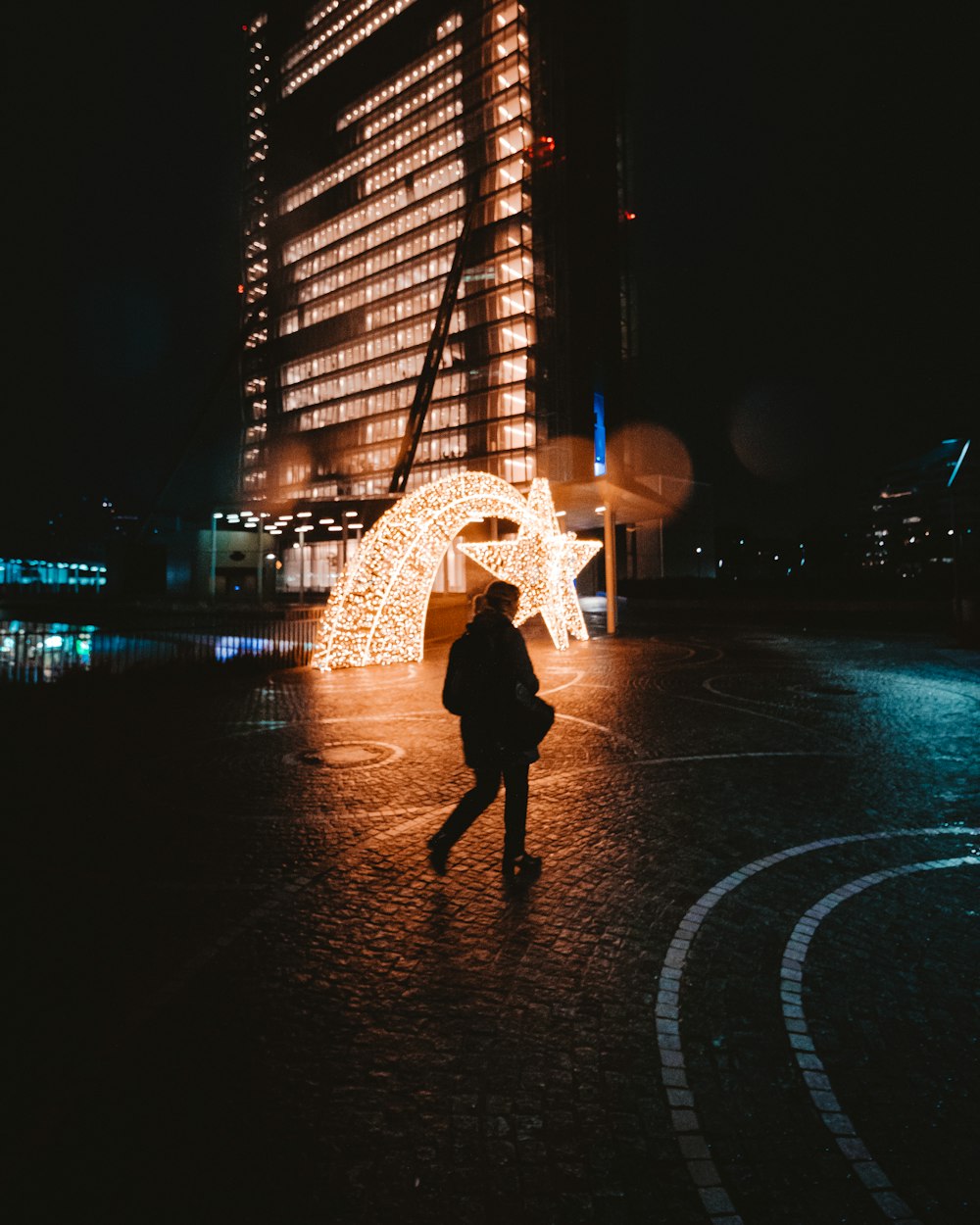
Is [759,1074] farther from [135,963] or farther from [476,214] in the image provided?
[476,214]

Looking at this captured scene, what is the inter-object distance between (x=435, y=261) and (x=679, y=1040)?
245ft

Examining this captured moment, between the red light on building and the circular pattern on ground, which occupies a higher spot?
the red light on building

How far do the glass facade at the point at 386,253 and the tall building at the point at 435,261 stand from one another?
0.23 metres

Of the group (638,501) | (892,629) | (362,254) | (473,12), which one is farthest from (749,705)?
(473,12)

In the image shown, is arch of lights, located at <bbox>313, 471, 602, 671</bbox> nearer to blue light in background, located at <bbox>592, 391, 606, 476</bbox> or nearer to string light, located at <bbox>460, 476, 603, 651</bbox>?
string light, located at <bbox>460, 476, 603, 651</bbox>

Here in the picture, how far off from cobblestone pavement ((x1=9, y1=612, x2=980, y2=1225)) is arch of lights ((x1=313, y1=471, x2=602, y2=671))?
8.37 meters

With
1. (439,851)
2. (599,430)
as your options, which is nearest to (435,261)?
(599,430)

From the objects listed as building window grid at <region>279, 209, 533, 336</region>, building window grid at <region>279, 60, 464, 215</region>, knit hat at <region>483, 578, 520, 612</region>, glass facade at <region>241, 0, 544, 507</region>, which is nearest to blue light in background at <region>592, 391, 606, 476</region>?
glass facade at <region>241, 0, 544, 507</region>

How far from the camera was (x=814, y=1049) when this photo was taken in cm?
286

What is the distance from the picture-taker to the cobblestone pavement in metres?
2.22

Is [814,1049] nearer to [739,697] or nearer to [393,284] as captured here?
[739,697]

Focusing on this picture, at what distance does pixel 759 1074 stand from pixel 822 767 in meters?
5.25

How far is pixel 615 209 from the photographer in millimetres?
74938

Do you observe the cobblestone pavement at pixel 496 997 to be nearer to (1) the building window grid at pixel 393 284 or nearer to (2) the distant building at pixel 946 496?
(2) the distant building at pixel 946 496
